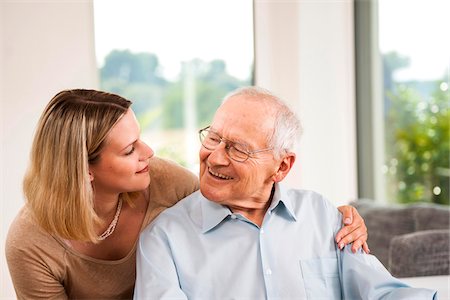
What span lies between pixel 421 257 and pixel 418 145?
6.15 feet

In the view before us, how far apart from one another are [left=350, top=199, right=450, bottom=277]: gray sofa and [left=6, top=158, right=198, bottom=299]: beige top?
140cm

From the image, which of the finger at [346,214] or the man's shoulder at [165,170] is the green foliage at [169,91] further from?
the finger at [346,214]

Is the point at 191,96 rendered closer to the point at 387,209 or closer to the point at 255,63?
the point at 255,63

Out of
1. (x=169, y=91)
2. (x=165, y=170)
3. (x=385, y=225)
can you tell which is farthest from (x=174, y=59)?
(x=165, y=170)

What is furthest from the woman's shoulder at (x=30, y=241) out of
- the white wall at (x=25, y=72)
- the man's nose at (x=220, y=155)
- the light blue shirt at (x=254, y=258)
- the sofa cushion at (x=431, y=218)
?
the sofa cushion at (x=431, y=218)

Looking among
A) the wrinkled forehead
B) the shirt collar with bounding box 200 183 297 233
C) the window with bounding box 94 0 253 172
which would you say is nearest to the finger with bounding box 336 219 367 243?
the shirt collar with bounding box 200 183 297 233

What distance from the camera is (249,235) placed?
2.00m

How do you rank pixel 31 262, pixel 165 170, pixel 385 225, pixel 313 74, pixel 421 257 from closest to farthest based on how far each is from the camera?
pixel 31 262, pixel 165 170, pixel 421 257, pixel 385 225, pixel 313 74

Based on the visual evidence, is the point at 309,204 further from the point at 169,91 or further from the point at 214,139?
the point at 169,91

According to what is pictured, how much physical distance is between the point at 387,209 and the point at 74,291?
200 centimetres

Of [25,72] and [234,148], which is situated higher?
[25,72]

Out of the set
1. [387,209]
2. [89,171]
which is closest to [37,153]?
[89,171]

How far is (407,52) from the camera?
15.6 ft

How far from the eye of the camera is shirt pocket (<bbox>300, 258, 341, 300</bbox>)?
1.99m
